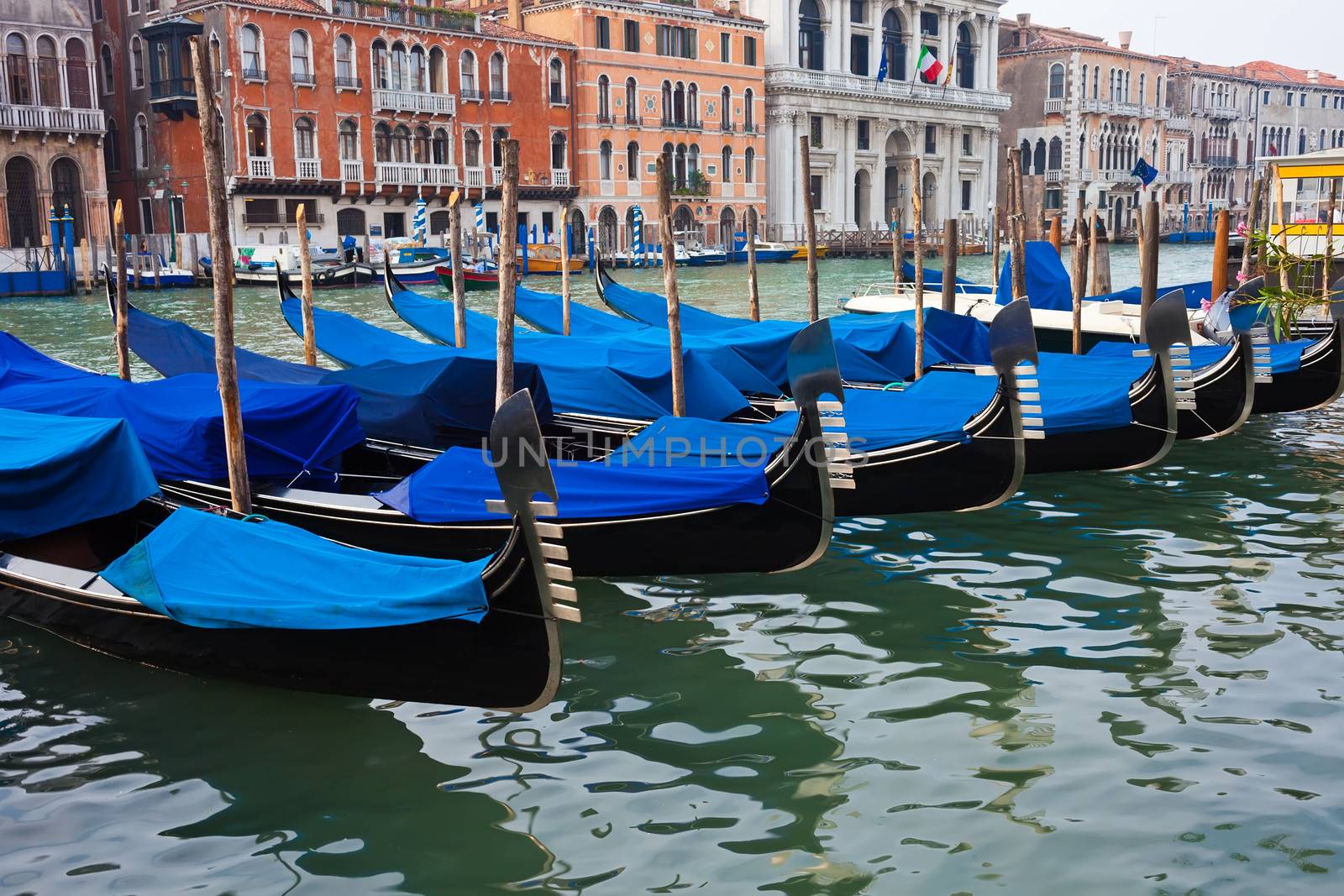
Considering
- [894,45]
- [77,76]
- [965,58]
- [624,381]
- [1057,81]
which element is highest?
[894,45]

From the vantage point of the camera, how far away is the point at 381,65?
2420cm

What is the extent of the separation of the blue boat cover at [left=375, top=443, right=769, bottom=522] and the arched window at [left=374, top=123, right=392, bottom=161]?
21.0 metres

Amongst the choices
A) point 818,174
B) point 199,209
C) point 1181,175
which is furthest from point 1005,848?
point 1181,175

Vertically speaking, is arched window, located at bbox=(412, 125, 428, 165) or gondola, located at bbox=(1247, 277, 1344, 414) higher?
arched window, located at bbox=(412, 125, 428, 165)

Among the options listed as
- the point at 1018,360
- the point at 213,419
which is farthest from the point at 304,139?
the point at 1018,360

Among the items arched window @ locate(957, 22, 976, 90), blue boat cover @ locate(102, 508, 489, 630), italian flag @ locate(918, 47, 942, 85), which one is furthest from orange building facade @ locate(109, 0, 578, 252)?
blue boat cover @ locate(102, 508, 489, 630)

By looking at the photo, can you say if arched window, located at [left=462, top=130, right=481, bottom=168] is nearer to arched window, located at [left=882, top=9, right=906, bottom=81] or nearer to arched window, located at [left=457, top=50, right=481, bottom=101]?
arched window, located at [left=457, top=50, right=481, bottom=101]

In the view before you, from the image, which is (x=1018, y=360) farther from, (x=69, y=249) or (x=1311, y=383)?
(x=69, y=249)

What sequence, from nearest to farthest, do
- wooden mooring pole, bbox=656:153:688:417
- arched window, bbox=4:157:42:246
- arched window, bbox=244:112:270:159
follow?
wooden mooring pole, bbox=656:153:688:417 < arched window, bbox=4:157:42:246 < arched window, bbox=244:112:270:159

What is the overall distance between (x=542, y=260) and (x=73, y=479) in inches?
815

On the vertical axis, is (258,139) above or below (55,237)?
above

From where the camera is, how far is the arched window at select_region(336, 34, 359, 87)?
2350 centimetres

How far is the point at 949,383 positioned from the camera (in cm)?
663

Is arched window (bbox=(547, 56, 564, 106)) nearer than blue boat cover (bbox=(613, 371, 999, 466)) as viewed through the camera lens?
No
